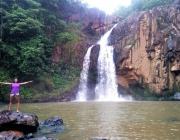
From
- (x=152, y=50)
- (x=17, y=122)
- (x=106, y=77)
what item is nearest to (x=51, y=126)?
(x=17, y=122)

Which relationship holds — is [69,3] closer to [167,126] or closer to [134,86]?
[134,86]

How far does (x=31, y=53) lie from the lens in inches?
913

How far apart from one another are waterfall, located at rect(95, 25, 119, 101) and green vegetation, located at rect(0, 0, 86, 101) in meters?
2.91

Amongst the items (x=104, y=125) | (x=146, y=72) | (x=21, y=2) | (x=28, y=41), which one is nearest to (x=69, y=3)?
(x=21, y=2)

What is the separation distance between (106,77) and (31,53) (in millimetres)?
9748

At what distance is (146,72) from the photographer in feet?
90.5

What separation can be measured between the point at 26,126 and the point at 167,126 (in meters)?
5.31

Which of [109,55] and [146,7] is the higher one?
[146,7]

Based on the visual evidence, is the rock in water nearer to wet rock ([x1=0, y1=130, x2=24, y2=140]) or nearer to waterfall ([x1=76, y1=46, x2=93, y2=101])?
wet rock ([x1=0, y1=130, x2=24, y2=140])

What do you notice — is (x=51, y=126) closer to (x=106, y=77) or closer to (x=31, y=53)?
(x=31, y=53)

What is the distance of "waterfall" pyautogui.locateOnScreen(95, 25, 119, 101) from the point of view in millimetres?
27406

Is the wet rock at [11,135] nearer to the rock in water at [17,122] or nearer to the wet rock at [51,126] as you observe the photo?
the rock in water at [17,122]

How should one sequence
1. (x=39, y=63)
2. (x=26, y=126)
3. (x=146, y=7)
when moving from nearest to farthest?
(x=26, y=126), (x=39, y=63), (x=146, y=7)

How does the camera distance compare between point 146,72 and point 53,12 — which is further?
point 53,12
